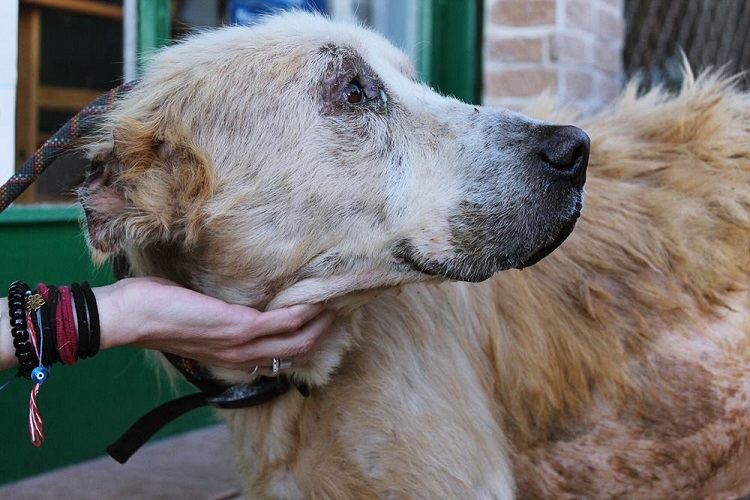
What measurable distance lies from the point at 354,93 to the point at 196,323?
66 centimetres

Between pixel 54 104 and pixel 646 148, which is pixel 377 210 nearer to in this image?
pixel 646 148

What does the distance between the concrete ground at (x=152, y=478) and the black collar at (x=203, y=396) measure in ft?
3.24

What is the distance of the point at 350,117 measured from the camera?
2.00 meters

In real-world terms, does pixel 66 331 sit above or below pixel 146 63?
below

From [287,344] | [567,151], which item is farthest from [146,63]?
[567,151]

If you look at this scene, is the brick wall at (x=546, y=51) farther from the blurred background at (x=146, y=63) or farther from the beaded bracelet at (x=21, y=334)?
the beaded bracelet at (x=21, y=334)

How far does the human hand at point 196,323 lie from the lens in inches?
74.1

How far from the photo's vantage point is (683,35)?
4.70 metres

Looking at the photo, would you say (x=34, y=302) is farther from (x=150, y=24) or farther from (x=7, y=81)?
(x=150, y=24)

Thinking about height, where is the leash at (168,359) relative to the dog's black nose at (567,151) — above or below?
below

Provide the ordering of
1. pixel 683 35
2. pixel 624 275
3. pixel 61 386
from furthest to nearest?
pixel 683 35
pixel 61 386
pixel 624 275

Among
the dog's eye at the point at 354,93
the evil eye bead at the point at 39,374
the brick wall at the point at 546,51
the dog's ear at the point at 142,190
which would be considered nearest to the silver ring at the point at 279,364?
the dog's ear at the point at 142,190

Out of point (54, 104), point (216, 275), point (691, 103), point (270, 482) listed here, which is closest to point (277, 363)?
point (216, 275)

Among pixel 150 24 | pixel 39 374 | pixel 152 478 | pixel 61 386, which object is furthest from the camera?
pixel 150 24
